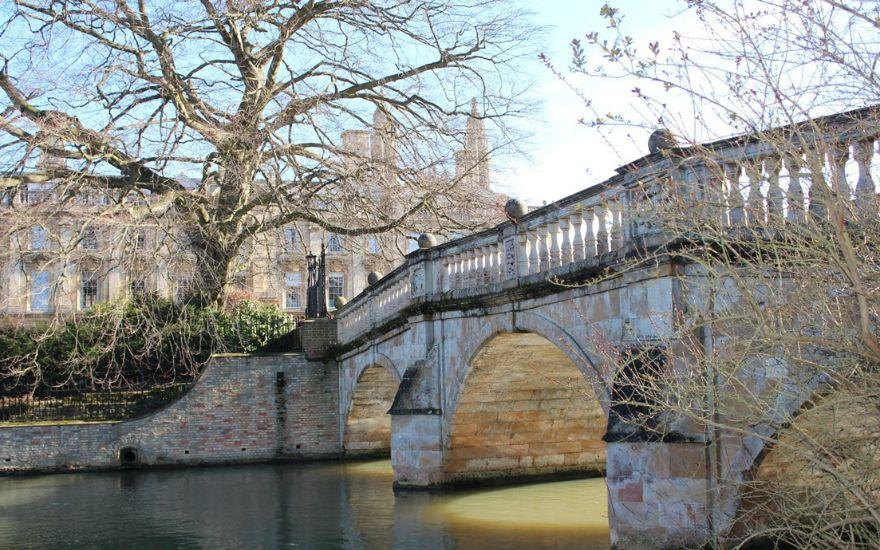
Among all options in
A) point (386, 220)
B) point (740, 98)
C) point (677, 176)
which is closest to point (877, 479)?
point (740, 98)

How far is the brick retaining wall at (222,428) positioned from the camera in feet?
59.0

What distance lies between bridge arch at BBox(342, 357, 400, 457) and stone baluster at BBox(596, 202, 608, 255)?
9.61 meters

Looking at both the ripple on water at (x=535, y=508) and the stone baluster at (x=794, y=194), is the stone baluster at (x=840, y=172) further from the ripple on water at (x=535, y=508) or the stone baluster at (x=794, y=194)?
the ripple on water at (x=535, y=508)

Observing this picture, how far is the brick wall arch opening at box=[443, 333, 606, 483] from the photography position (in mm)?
11812

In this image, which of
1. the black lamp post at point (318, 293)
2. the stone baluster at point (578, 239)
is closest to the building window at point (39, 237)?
the black lamp post at point (318, 293)

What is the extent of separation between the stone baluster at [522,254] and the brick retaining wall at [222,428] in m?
9.82

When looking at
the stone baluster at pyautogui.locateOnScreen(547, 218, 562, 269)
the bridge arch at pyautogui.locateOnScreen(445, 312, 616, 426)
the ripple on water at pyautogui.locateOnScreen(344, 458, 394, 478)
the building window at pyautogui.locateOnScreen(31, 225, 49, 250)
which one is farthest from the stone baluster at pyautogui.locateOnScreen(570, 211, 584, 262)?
the building window at pyautogui.locateOnScreen(31, 225, 49, 250)

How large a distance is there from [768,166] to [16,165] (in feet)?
40.6

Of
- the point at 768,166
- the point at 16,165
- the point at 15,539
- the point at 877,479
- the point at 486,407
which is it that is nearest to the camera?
the point at 877,479

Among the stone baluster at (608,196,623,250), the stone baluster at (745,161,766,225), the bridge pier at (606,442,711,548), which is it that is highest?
the stone baluster at (608,196,623,250)

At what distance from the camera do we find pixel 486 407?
12.4 meters

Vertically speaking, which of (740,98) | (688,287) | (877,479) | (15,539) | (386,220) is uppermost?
(386,220)

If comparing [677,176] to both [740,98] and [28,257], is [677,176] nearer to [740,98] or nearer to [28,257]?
[740,98]

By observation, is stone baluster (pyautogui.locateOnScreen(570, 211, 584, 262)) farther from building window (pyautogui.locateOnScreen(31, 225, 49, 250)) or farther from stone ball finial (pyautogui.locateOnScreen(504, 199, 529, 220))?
building window (pyautogui.locateOnScreen(31, 225, 49, 250))
